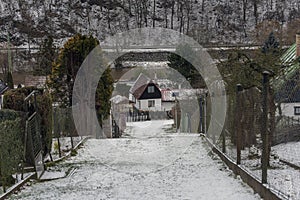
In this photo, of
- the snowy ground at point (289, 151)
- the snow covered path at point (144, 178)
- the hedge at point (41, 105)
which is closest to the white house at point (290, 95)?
the snowy ground at point (289, 151)

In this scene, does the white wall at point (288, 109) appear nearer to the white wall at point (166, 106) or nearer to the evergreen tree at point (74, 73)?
the evergreen tree at point (74, 73)

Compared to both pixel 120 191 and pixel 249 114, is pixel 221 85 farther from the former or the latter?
pixel 120 191

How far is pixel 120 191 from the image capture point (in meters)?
5.26

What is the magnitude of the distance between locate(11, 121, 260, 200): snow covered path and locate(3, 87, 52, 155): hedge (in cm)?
54

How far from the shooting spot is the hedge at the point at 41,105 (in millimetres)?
6668

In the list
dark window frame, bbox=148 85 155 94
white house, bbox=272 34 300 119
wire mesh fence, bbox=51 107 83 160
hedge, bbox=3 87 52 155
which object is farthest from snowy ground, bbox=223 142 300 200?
dark window frame, bbox=148 85 155 94

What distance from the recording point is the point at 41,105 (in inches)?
280

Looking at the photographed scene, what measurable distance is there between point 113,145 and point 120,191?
16.7ft

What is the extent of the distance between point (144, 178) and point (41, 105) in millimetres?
2225

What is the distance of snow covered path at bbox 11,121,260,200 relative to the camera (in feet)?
16.4

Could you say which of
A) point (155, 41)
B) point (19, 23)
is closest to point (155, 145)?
point (155, 41)

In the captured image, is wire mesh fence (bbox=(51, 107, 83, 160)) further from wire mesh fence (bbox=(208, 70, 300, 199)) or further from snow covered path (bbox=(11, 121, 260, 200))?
wire mesh fence (bbox=(208, 70, 300, 199))

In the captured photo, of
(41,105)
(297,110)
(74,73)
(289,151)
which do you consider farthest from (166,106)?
(289,151)

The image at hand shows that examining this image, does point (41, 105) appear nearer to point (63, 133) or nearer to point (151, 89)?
point (63, 133)
